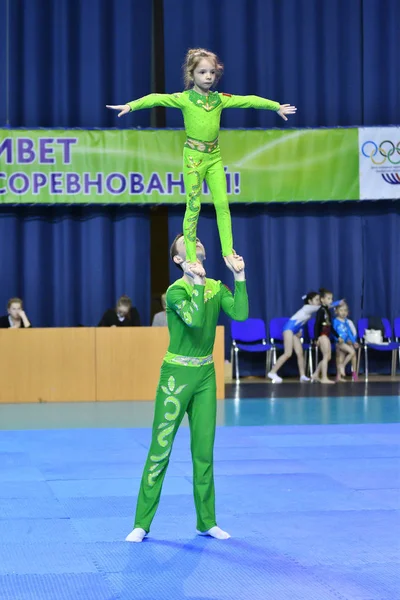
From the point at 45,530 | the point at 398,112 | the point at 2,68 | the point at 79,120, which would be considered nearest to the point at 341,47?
the point at 398,112

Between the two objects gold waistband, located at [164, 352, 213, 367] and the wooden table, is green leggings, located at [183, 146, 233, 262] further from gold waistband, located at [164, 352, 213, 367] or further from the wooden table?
the wooden table

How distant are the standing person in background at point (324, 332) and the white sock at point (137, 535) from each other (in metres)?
9.92

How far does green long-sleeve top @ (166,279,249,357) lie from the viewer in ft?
17.8

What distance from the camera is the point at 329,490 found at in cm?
700

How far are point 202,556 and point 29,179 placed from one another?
1134cm

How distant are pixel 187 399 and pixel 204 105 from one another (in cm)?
208

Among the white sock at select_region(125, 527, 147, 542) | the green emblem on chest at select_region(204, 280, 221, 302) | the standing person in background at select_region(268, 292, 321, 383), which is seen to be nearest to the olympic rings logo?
the standing person in background at select_region(268, 292, 321, 383)

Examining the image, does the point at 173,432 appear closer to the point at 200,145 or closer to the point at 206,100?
the point at 200,145

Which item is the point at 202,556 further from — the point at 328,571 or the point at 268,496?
the point at 268,496

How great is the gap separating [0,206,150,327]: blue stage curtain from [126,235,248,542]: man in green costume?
439 inches

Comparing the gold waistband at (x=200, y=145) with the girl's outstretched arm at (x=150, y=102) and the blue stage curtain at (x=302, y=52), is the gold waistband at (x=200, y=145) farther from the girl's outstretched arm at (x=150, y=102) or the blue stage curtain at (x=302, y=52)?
the blue stage curtain at (x=302, y=52)

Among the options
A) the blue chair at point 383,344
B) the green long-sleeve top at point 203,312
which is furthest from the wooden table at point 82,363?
the green long-sleeve top at point 203,312

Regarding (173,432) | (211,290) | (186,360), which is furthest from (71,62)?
(173,432)

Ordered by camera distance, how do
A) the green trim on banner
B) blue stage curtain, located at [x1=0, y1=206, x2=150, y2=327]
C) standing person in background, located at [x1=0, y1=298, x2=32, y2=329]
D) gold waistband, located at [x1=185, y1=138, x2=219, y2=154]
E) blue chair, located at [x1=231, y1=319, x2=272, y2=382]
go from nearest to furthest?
gold waistband, located at [x1=185, y1=138, x2=219, y2=154] → standing person in background, located at [x1=0, y1=298, x2=32, y2=329] → the green trim on banner → blue chair, located at [x1=231, y1=319, x2=272, y2=382] → blue stage curtain, located at [x1=0, y1=206, x2=150, y2=327]
